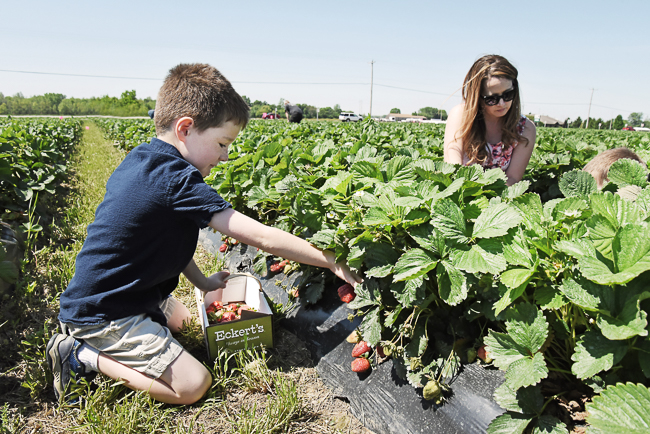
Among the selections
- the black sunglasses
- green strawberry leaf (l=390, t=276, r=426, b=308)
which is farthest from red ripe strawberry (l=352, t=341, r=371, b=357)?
the black sunglasses

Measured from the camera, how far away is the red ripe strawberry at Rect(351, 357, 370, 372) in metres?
1.84

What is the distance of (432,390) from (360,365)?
42 cm

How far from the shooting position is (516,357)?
3.92ft

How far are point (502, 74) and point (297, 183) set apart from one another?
175 centimetres

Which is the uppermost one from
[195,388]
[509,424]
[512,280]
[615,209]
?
[615,209]

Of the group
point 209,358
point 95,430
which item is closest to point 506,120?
point 209,358

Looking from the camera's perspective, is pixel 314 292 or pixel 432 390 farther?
pixel 314 292

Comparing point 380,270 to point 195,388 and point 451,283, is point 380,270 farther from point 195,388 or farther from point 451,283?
point 195,388

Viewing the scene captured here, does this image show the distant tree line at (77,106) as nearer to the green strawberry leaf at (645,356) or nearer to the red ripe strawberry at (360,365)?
the red ripe strawberry at (360,365)

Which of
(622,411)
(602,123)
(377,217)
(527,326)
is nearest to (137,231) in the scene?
(377,217)

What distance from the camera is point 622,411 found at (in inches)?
35.1

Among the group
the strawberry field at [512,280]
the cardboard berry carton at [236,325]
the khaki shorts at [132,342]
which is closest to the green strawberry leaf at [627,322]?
the strawberry field at [512,280]

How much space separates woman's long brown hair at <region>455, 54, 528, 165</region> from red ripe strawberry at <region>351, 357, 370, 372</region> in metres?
1.85

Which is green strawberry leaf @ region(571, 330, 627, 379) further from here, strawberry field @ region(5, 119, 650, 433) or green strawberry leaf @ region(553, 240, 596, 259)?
green strawberry leaf @ region(553, 240, 596, 259)
